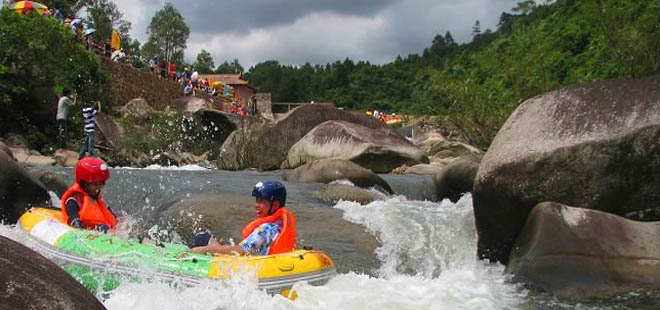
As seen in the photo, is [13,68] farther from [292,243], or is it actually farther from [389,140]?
[292,243]

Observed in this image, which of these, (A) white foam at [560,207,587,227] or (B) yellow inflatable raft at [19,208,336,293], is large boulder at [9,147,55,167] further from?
(A) white foam at [560,207,587,227]

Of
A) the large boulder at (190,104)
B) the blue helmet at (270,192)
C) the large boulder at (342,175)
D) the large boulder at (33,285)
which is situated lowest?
the large boulder at (342,175)

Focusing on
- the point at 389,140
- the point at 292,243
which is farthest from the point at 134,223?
the point at 389,140

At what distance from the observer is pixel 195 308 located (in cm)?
475

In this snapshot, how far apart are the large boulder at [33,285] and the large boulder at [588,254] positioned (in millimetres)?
4622

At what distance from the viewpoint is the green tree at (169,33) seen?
2458 inches

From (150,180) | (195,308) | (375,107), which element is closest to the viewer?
(195,308)

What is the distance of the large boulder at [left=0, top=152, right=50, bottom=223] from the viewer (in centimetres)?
812

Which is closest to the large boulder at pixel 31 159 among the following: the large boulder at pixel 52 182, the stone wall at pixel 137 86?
the large boulder at pixel 52 182

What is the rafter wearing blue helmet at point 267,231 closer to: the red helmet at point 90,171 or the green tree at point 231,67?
the red helmet at point 90,171

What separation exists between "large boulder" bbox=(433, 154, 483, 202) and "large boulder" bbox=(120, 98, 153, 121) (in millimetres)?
13668

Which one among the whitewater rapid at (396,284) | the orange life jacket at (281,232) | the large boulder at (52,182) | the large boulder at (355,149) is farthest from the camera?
the large boulder at (355,149)

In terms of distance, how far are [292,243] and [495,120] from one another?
1471 cm

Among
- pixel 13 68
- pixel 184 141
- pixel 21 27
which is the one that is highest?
pixel 21 27
